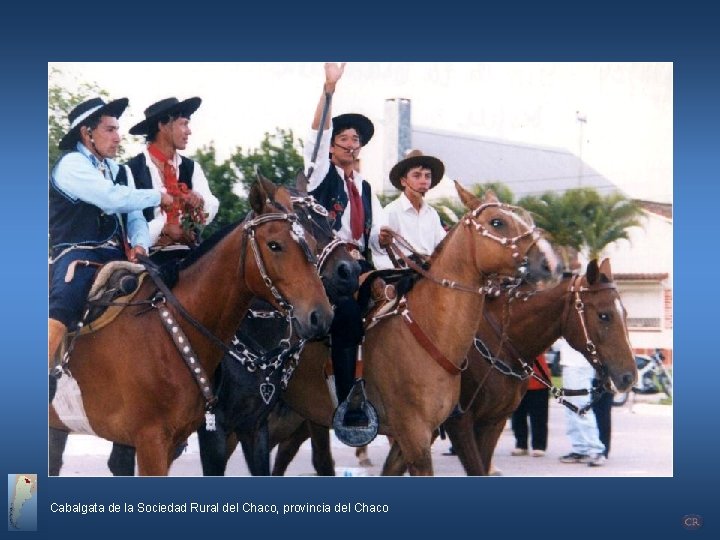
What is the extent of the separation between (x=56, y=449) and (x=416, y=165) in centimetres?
343

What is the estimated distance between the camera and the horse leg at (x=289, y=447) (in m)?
9.76

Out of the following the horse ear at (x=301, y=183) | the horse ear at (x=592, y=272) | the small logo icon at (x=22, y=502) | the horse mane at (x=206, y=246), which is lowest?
the small logo icon at (x=22, y=502)

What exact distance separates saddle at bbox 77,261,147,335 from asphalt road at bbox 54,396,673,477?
1.04 m

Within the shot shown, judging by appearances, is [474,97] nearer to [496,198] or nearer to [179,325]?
[496,198]

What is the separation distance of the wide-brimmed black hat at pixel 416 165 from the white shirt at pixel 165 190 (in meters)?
1.51

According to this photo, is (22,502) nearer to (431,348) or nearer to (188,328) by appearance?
(188,328)

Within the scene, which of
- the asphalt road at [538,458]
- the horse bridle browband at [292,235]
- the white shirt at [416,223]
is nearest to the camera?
the horse bridle browband at [292,235]

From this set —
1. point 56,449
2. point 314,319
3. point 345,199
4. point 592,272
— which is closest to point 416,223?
point 345,199

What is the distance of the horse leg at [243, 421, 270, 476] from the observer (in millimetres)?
8695

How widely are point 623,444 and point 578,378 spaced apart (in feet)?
4.58

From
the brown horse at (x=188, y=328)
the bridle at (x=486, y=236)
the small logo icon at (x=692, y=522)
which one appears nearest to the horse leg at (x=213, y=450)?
the brown horse at (x=188, y=328)

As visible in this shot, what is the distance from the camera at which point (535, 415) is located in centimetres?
1039

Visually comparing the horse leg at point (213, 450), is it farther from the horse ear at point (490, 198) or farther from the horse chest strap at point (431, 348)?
the horse ear at point (490, 198)

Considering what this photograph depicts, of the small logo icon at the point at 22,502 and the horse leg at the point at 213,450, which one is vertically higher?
the horse leg at the point at 213,450
